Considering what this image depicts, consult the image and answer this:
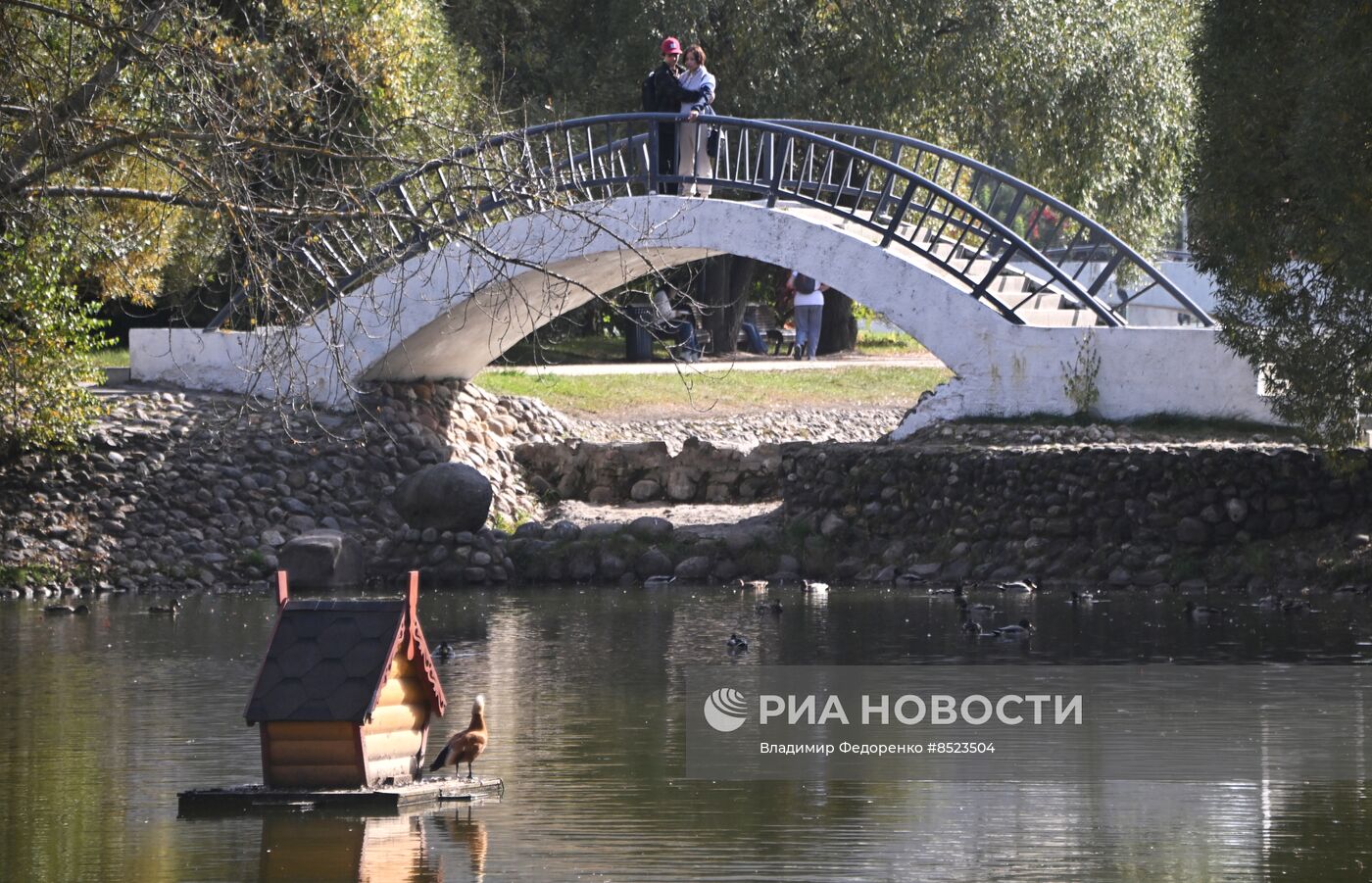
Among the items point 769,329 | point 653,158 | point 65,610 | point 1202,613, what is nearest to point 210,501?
point 65,610

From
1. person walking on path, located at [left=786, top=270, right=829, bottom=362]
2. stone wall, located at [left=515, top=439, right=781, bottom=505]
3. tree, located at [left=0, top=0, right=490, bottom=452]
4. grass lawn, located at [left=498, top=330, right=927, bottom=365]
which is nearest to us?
tree, located at [left=0, top=0, right=490, bottom=452]

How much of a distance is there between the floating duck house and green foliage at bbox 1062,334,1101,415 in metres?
14.5

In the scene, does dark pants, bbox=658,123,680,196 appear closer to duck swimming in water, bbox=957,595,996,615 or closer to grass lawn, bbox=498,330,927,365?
grass lawn, bbox=498,330,927,365

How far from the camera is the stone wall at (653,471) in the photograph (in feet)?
89.0

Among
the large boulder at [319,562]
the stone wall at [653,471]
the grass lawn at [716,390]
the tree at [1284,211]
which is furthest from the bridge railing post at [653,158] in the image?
the tree at [1284,211]

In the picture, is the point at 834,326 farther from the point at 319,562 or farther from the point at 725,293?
the point at 319,562

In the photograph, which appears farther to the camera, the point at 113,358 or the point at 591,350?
the point at 591,350

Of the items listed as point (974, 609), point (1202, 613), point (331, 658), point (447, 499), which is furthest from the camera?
point (447, 499)

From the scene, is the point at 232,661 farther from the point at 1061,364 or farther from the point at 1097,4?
the point at 1097,4

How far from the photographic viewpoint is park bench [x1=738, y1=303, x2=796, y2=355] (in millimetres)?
40062

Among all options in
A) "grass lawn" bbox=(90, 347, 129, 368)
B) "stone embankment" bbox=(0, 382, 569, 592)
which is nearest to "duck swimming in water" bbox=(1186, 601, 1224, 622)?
"stone embankment" bbox=(0, 382, 569, 592)

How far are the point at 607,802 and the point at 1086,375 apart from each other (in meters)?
14.3

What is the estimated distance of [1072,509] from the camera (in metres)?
21.5

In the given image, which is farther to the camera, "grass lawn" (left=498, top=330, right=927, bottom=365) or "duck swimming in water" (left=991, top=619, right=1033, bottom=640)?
"grass lawn" (left=498, top=330, right=927, bottom=365)
